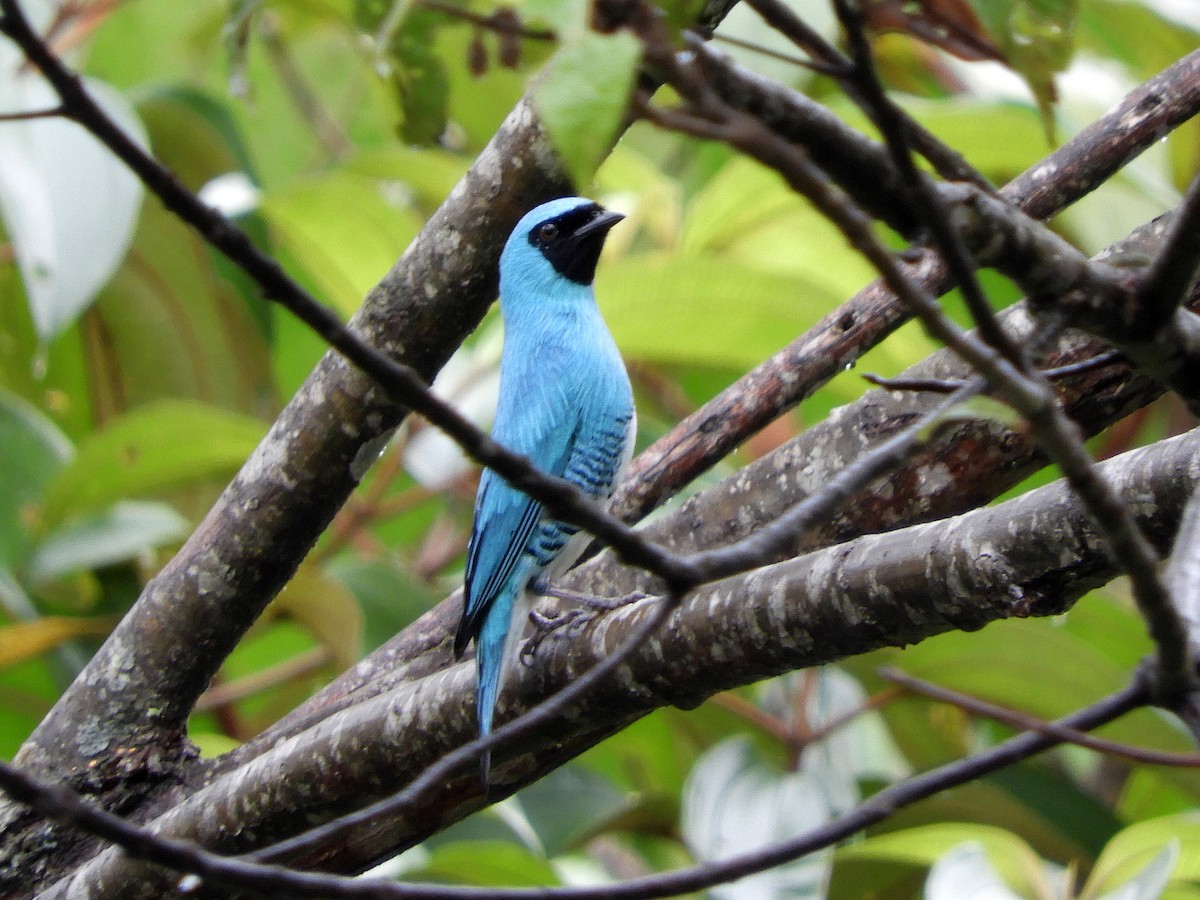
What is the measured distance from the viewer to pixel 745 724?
11.2 ft

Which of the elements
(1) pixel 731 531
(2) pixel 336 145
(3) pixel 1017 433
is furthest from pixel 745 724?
(2) pixel 336 145

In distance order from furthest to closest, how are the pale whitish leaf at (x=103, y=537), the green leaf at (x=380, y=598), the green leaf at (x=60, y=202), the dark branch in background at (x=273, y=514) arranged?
the green leaf at (x=380, y=598), the pale whitish leaf at (x=103, y=537), the green leaf at (x=60, y=202), the dark branch in background at (x=273, y=514)

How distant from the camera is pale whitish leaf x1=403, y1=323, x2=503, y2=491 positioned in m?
3.30

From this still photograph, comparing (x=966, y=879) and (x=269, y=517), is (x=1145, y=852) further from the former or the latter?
(x=269, y=517)

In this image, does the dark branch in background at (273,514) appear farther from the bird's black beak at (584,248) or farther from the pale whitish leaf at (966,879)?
the pale whitish leaf at (966,879)

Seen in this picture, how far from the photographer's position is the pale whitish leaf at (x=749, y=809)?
2.88m

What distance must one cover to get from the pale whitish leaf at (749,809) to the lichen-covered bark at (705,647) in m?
1.02

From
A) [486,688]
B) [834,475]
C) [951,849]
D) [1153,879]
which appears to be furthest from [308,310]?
[951,849]

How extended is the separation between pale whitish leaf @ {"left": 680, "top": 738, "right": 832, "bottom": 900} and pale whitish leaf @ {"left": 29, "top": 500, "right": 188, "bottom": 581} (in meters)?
1.50

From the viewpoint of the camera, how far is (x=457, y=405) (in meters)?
3.43

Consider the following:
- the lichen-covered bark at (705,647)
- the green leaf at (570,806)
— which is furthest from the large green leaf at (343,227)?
the lichen-covered bark at (705,647)

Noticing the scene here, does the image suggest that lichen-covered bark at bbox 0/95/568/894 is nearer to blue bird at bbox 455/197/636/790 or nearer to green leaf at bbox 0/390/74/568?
blue bird at bbox 455/197/636/790

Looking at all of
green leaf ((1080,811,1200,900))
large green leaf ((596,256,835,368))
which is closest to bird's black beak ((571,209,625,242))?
large green leaf ((596,256,835,368))

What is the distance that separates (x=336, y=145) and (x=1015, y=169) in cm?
296
